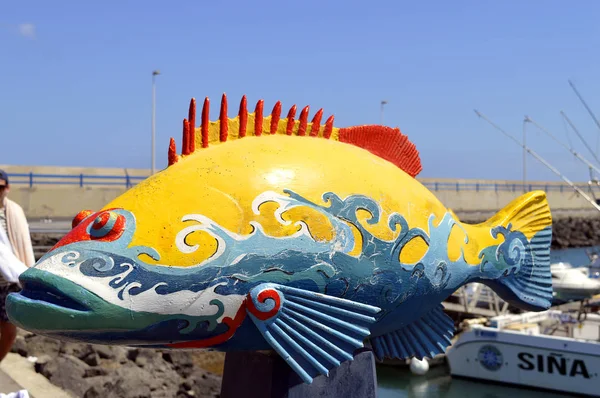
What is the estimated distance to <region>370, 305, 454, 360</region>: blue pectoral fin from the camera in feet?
12.1

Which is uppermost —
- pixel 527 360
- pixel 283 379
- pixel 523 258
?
pixel 523 258

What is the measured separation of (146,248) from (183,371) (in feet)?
23.1

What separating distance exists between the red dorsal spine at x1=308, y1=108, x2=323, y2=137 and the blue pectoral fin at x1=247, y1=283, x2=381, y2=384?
3.18 ft

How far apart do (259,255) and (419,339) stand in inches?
51.2

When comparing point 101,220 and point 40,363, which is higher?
point 101,220

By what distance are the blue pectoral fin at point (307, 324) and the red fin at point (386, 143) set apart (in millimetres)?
1003

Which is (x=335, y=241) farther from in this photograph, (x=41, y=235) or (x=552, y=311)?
(x=41, y=235)

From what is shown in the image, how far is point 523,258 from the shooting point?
13.1ft

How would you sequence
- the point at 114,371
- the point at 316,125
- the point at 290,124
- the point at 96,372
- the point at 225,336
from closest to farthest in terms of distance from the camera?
the point at 225,336 < the point at 290,124 < the point at 316,125 < the point at 96,372 < the point at 114,371

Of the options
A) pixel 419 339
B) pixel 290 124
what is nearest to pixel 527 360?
pixel 419 339

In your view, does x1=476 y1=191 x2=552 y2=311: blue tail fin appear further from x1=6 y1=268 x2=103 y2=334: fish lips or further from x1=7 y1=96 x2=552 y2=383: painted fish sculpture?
x1=6 y1=268 x2=103 y2=334: fish lips

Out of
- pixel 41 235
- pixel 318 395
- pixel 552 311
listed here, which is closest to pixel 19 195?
pixel 41 235

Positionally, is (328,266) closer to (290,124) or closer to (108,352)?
(290,124)

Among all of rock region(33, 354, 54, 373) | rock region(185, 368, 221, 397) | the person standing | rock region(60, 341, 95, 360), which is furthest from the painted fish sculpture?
rock region(60, 341, 95, 360)
